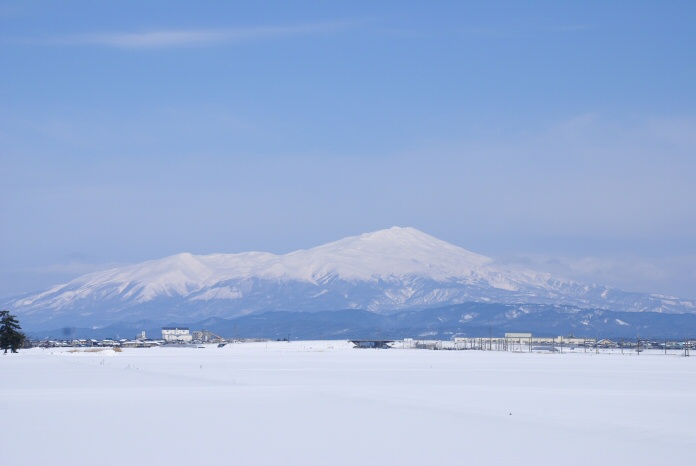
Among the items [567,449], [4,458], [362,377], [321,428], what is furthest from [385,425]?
[362,377]

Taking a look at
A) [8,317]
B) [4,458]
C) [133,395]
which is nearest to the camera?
[4,458]

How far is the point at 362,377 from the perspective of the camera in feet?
167

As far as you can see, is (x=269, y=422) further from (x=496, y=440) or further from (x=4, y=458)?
(x=4, y=458)

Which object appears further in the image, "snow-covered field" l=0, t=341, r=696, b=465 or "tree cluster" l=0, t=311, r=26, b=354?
"tree cluster" l=0, t=311, r=26, b=354

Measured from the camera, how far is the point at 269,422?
25625 millimetres

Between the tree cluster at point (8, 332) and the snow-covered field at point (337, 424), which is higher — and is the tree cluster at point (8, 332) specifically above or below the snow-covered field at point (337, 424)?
above

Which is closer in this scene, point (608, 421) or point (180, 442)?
point (180, 442)

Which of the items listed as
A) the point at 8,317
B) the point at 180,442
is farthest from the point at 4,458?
the point at 8,317

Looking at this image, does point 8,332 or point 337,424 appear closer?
point 337,424

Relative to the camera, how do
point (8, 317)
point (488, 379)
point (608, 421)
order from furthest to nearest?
point (8, 317) < point (488, 379) < point (608, 421)

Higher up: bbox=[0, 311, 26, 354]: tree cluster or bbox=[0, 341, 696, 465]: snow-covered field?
bbox=[0, 311, 26, 354]: tree cluster

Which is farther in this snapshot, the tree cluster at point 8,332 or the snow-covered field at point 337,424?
the tree cluster at point 8,332

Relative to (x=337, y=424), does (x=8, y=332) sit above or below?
above

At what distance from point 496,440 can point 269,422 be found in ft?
20.1
